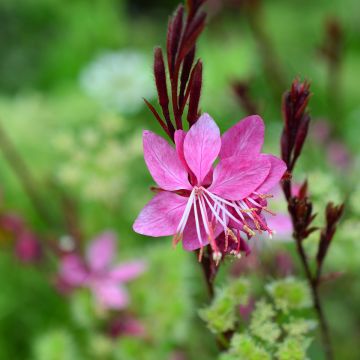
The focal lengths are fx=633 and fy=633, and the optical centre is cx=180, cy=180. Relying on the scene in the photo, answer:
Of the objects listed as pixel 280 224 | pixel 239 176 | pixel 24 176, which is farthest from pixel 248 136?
pixel 24 176

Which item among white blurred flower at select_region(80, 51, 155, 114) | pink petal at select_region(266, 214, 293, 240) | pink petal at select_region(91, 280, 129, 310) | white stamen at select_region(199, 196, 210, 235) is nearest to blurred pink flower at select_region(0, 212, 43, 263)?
pink petal at select_region(91, 280, 129, 310)

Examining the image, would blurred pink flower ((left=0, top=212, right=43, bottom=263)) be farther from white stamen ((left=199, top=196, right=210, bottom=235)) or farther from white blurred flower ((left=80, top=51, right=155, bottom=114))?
white blurred flower ((left=80, top=51, right=155, bottom=114))

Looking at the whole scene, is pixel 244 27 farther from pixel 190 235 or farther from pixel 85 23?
pixel 190 235

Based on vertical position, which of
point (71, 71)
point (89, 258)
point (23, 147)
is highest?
point (71, 71)

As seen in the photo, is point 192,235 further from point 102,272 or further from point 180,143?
point 102,272

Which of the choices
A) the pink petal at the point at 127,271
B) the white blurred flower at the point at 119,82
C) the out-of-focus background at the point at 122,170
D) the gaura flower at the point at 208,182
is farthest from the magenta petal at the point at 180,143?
the white blurred flower at the point at 119,82

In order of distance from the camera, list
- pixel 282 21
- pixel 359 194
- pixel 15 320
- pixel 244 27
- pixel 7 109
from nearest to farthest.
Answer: pixel 359 194, pixel 15 320, pixel 7 109, pixel 282 21, pixel 244 27

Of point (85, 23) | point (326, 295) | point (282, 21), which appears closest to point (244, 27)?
point (282, 21)
